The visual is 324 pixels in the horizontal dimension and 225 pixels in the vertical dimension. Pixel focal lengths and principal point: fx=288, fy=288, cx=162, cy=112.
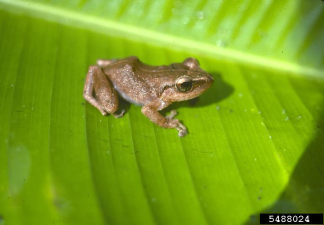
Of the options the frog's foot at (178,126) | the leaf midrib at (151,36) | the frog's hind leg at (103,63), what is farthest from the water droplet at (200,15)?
the frog's foot at (178,126)

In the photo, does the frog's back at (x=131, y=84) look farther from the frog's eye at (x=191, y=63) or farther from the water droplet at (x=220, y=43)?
the water droplet at (x=220, y=43)

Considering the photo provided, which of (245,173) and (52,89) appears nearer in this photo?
(245,173)

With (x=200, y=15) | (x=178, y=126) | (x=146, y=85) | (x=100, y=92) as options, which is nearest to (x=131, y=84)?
(x=146, y=85)

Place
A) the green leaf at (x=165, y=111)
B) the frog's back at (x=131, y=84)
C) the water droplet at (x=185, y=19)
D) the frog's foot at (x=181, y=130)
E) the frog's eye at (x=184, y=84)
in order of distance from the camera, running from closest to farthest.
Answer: the green leaf at (x=165, y=111) < the frog's foot at (x=181, y=130) < the frog's eye at (x=184, y=84) < the frog's back at (x=131, y=84) < the water droplet at (x=185, y=19)

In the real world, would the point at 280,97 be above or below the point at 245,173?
above

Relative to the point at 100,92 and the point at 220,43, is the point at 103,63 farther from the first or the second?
the point at 220,43

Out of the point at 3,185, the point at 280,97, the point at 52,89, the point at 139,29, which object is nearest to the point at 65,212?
the point at 3,185

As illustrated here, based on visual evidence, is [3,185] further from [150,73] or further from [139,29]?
[139,29]

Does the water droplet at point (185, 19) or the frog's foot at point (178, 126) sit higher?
the water droplet at point (185, 19)
